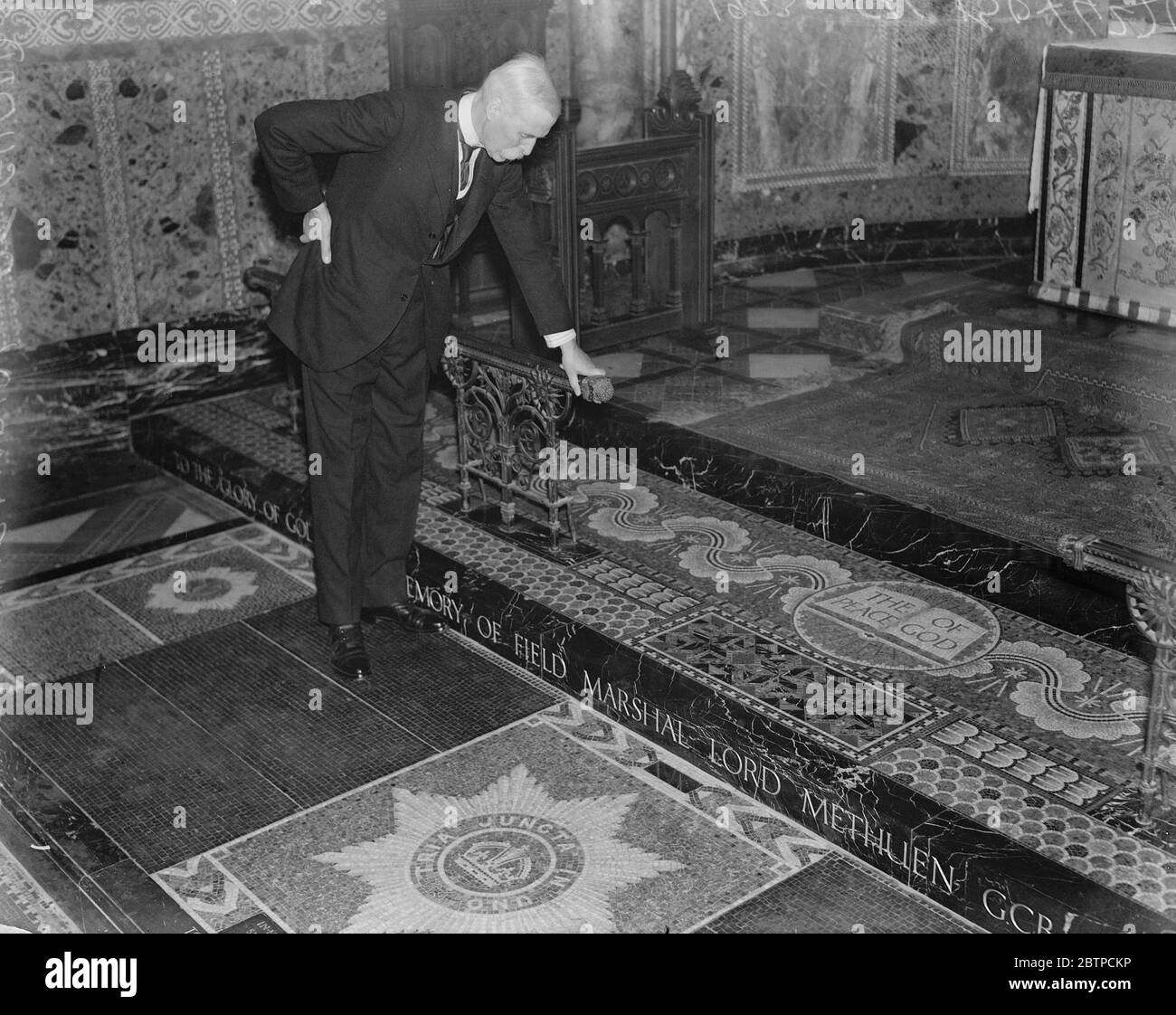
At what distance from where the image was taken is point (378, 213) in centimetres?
414

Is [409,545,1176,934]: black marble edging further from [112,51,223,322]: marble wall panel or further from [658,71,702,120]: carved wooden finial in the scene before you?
[658,71,702,120]: carved wooden finial

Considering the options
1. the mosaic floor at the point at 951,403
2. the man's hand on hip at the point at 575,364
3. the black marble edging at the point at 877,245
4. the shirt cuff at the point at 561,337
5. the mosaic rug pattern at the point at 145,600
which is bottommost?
the mosaic rug pattern at the point at 145,600

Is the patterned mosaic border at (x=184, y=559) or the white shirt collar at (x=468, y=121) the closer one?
the white shirt collar at (x=468, y=121)

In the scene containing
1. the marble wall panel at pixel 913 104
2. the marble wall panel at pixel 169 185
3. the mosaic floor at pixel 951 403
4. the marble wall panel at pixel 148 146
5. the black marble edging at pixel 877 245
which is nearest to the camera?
the mosaic floor at pixel 951 403

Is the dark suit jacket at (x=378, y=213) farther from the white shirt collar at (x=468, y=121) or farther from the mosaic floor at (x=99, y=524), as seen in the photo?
the mosaic floor at (x=99, y=524)

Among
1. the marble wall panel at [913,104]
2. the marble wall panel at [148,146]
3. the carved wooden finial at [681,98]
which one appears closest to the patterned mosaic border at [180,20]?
the marble wall panel at [148,146]

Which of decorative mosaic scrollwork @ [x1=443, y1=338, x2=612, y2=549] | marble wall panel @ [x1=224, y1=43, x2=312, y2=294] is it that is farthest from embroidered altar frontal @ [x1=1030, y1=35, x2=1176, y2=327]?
marble wall panel @ [x1=224, y1=43, x2=312, y2=294]

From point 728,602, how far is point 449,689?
3.01 feet

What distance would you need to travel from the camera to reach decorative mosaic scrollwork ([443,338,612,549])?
492 cm

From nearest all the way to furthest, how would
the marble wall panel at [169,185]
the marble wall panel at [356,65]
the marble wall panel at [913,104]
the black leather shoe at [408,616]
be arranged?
the black leather shoe at [408,616], the marble wall panel at [169,185], the marble wall panel at [356,65], the marble wall panel at [913,104]

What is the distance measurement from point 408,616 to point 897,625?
158 centimetres

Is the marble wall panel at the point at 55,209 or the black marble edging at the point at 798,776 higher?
the marble wall panel at the point at 55,209

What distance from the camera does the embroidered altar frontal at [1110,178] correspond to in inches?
266

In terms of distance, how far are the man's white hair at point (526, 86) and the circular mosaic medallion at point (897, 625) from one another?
175 centimetres
